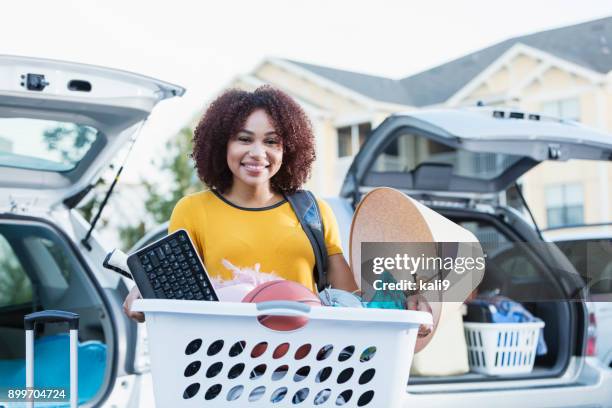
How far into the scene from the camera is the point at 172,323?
1538mm

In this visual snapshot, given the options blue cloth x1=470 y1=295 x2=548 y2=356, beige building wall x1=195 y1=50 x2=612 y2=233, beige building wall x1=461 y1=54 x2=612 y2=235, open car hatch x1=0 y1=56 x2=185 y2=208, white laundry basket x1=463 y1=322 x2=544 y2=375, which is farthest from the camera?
beige building wall x1=195 y1=50 x2=612 y2=233

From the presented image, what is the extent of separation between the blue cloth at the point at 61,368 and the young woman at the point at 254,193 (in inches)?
51.2

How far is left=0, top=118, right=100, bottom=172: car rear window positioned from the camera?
326cm

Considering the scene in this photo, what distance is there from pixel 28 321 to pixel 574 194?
65.1ft

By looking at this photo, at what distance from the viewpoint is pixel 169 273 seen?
74.9 inches

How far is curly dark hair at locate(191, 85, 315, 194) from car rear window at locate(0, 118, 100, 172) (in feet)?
3.95

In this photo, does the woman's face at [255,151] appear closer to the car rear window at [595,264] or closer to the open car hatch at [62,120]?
the open car hatch at [62,120]

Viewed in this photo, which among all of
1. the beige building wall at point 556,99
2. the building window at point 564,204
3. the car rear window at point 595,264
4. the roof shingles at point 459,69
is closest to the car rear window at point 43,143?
the car rear window at point 595,264

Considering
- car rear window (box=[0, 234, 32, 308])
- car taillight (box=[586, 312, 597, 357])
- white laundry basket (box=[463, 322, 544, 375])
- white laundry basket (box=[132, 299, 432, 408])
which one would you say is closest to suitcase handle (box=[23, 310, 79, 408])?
white laundry basket (box=[132, 299, 432, 408])

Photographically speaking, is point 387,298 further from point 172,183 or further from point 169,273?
point 172,183

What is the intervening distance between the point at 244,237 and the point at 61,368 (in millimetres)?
1731

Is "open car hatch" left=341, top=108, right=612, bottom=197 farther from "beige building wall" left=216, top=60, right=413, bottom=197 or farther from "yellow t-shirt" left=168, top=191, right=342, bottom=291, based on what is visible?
"beige building wall" left=216, top=60, right=413, bottom=197

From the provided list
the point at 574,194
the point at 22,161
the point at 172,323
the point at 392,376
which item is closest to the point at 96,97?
the point at 22,161

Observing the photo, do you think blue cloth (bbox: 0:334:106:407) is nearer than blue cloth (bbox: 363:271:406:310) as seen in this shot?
No
